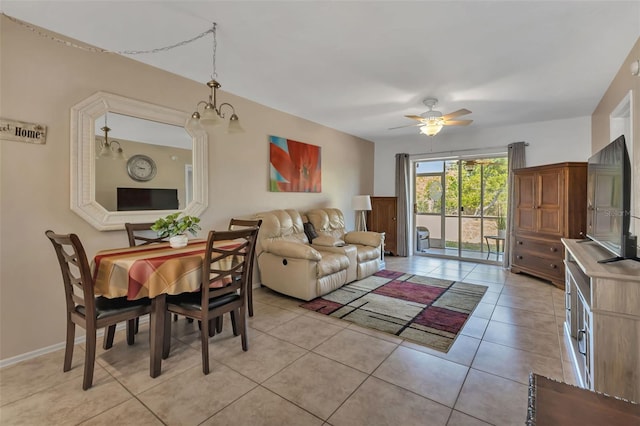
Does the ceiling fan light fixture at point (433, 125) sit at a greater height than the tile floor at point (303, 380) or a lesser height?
greater

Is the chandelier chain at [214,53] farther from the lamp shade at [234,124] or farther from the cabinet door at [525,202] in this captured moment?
the cabinet door at [525,202]

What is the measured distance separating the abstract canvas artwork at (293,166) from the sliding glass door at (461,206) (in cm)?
269

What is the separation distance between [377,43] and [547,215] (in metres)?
→ 3.72

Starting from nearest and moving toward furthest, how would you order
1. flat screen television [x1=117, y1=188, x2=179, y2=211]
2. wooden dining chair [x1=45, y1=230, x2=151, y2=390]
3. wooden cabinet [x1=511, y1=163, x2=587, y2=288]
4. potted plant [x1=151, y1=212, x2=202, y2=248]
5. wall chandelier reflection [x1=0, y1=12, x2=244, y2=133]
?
1. wooden dining chair [x1=45, y1=230, x2=151, y2=390]
2. wall chandelier reflection [x1=0, y1=12, x2=244, y2=133]
3. potted plant [x1=151, y1=212, x2=202, y2=248]
4. flat screen television [x1=117, y1=188, x2=179, y2=211]
5. wooden cabinet [x1=511, y1=163, x2=587, y2=288]

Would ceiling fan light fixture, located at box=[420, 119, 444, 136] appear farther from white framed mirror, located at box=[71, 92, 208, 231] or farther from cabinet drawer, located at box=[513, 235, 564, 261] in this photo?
white framed mirror, located at box=[71, 92, 208, 231]

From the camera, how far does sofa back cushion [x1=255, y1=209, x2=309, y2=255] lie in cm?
390

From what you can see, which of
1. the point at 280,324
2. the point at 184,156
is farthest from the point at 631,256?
the point at 184,156

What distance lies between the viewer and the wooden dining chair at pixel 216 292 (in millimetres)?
2092

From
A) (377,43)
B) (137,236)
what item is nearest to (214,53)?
(377,43)

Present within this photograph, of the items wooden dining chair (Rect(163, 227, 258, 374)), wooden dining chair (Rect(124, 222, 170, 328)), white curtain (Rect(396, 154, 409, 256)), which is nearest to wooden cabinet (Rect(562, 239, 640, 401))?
wooden dining chair (Rect(163, 227, 258, 374))

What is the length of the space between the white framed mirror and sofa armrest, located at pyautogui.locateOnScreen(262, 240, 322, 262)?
3.18 feet

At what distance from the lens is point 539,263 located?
441cm

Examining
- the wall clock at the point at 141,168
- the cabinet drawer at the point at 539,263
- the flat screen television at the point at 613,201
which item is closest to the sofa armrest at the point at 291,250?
the wall clock at the point at 141,168

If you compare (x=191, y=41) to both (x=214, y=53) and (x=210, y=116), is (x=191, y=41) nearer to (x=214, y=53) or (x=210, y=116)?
(x=214, y=53)
